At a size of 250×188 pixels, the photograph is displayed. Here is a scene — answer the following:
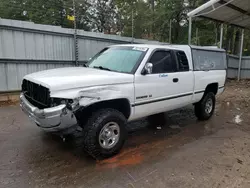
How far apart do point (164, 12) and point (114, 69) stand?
15604 millimetres

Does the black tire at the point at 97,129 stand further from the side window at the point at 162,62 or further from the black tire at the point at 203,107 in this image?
the black tire at the point at 203,107

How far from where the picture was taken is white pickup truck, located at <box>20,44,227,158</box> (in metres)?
2.98

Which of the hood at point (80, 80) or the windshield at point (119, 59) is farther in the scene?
the windshield at point (119, 59)

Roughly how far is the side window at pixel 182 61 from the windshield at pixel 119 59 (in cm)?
109

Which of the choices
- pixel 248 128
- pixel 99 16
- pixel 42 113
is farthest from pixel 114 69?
pixel 99 16

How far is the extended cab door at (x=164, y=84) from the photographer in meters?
3.84

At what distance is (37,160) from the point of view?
3.43 meters

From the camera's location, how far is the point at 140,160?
138 inches

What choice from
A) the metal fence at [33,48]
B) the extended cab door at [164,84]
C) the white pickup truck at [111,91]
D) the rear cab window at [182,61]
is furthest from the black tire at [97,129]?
the metal fence at [33,48]

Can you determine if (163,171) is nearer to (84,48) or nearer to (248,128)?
(248,128)

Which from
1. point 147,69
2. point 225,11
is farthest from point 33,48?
point 225,11

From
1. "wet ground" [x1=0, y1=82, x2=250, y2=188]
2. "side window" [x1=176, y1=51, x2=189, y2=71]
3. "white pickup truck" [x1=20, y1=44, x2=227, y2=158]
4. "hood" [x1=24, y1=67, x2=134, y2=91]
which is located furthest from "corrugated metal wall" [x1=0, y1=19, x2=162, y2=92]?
"side window" [x1=176, y1=51, x2=189, y2=71]

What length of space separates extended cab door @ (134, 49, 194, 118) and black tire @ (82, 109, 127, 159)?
1.65 ft

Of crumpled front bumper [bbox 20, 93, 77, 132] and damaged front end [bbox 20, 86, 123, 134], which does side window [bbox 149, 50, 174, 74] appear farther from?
crumpled front bumper [bbox 20, 93, 77, 132]
